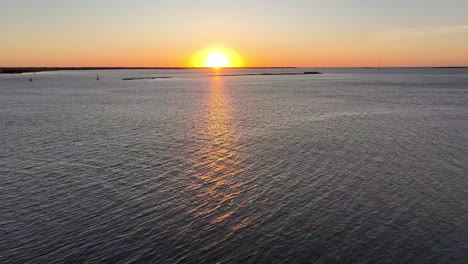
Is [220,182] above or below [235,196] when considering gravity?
above

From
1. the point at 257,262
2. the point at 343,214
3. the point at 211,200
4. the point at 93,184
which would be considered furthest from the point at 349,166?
the point at 93,184

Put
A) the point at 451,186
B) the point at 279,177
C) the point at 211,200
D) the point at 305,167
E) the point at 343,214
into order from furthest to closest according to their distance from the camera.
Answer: the point at 305,167 → the point at 279,177 → the point at 451,186 → the point at 211,200 → the point at 343,214

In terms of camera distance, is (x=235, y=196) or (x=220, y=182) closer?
(x=235, y=196)

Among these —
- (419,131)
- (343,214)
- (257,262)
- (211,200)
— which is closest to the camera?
(257,262)

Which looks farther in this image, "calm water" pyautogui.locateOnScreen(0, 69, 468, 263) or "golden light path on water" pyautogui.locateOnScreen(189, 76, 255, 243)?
"golden light path on water" pyautogui.locateOnScreen(189, 76, 255, 243)

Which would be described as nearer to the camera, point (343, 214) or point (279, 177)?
point (343, 214)

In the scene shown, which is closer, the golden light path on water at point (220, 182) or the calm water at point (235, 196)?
the calm water at point (235, 196)

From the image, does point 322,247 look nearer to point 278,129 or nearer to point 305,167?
point 305,167
